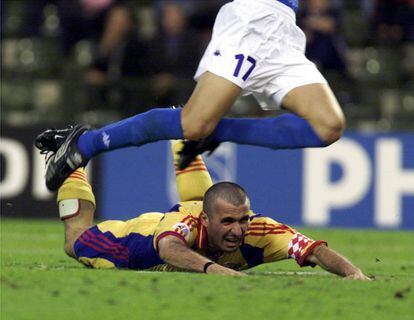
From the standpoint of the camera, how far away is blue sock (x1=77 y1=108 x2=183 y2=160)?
798cm

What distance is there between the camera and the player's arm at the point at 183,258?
731 centimetres

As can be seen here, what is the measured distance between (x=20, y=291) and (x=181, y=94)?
8.21 metres

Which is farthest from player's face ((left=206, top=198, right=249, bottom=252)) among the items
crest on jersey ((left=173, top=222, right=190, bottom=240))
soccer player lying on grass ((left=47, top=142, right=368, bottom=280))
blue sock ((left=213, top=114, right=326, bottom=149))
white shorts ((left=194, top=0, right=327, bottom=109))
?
white shorts ((left=194, top=0, right=327, bottom=109))

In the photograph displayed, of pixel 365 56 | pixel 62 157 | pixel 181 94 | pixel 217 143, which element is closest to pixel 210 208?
pixel 217 143

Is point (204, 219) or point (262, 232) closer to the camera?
point (204, 219)

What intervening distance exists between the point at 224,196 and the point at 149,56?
7.39 m

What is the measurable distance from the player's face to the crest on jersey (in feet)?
0.47

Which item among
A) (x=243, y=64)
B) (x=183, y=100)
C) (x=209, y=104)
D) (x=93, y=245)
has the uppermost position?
(x=243, y=64)

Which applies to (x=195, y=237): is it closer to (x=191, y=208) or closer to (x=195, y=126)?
(x=191, y=208)

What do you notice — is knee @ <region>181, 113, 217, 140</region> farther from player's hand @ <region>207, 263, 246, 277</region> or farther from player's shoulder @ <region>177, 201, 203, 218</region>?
player's hand @ <region>207, 263, 246, 277</region>

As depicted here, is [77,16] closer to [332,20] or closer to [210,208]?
[332,20]

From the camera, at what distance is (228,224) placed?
7.54m

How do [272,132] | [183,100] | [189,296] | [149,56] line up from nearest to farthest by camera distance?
1. [189,296]
2. [272,132]
3. [183,100]
4. [149,56]

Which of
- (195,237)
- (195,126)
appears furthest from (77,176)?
(195,237)
